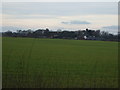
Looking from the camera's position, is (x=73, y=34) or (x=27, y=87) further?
(x=73, y=34)

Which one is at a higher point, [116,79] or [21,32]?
[21,32]

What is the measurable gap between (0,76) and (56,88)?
1262mm

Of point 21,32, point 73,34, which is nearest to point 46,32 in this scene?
point 21,32

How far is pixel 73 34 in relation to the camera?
1348 centimetres

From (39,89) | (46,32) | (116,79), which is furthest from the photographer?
(46,32)

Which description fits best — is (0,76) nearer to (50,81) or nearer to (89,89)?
(50,81)

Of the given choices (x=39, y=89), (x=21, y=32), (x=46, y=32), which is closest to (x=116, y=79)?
(x=39, y=89)

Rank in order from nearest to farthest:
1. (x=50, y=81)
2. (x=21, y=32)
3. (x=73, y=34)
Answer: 1. (x=50, y=81)
2. (x=21, y=32)
3. (x=73, y=34)

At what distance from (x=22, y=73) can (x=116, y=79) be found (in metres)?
2.45

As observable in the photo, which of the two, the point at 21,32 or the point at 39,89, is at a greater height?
the point at 21,32

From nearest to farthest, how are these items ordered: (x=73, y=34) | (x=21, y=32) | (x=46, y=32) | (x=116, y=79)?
1. (x=116, y=79)
2. (x=21, y=32)
3. (x=46, y=32)
4. (x=73, y=34)

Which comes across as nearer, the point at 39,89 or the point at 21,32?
the point at 39,89

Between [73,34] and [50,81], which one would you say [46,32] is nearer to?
[73,34]

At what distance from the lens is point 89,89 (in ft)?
15.0
